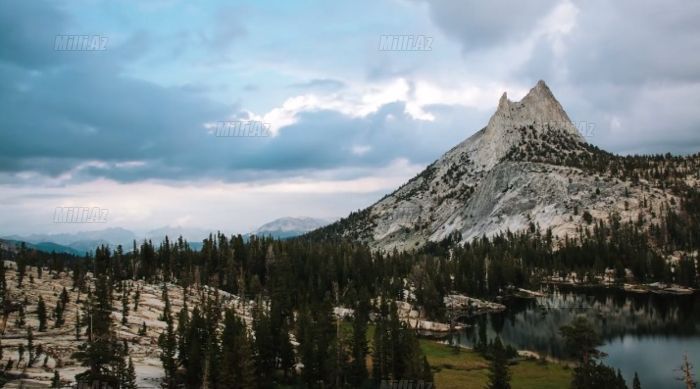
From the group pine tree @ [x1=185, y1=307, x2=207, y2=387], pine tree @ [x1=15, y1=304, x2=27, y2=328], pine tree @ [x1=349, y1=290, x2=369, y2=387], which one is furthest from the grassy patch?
pine tree @ [x1=15, y1=304, x2=27, y2=328]

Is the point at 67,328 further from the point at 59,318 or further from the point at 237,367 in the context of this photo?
the point at 237,367

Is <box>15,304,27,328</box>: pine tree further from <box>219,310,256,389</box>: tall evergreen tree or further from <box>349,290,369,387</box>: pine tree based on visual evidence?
<box>349,290,369,387</box>: pine tree

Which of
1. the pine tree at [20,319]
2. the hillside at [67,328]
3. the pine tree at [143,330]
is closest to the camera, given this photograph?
the hillside at [67,328]

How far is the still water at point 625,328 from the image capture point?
106 metres

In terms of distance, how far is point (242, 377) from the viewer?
82062mm

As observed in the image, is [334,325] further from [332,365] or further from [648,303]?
[648,303]

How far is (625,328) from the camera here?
14300 centimetres

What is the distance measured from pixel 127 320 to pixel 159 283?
63.4m

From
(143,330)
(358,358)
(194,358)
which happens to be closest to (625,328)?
(358,358)

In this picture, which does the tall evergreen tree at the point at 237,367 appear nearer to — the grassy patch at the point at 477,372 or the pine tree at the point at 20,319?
the grassy patch at the point at 477,372

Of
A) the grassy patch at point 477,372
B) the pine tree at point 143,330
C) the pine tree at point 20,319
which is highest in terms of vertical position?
the pine tree at point 20,319

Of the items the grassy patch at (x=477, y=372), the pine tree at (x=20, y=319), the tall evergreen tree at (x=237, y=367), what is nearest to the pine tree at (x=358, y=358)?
the grassy patch at (x=477, y=372)

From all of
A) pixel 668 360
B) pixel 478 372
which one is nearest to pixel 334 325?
pixel 478 372

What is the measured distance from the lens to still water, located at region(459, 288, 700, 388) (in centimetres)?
10619
